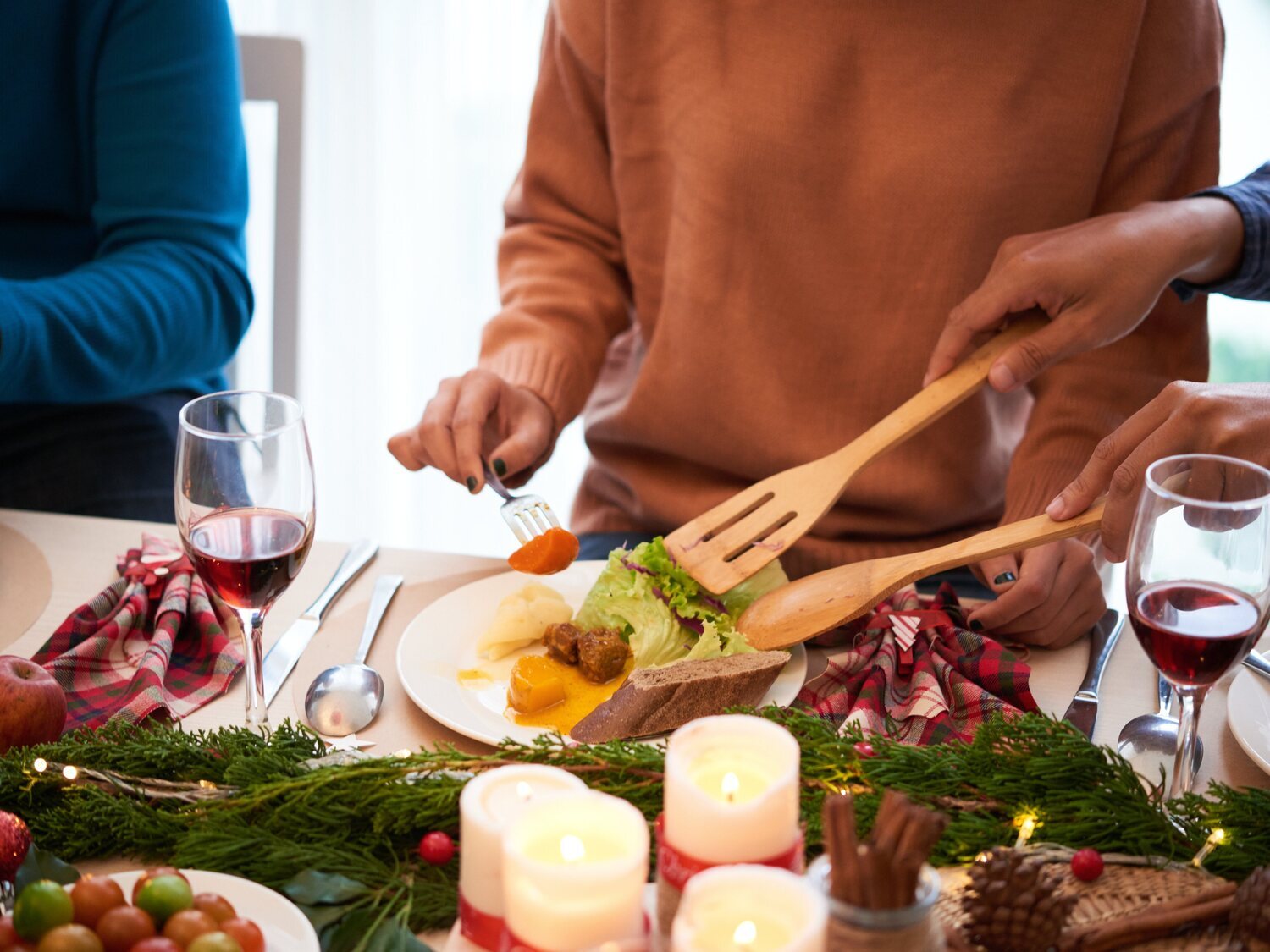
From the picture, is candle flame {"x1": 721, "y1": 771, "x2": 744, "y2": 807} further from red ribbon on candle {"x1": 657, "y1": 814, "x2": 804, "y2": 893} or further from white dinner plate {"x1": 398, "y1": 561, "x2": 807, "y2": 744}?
white dinner plate {"x1": 398, "y1": 561, "x2": 807, "y2": 744}

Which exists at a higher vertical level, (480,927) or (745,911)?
(745,911)

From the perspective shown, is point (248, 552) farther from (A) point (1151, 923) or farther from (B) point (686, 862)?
(A) point (1151, 923)

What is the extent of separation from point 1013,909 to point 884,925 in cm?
13

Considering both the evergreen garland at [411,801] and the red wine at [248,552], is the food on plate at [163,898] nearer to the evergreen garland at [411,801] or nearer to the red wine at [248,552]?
the evergreen garland at [411,801]

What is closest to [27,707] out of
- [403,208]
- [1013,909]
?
[1013,909]

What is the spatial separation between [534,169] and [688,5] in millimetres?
336

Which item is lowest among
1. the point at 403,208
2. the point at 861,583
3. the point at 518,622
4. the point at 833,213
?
the point at 403,208

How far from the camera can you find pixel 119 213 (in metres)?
1.82

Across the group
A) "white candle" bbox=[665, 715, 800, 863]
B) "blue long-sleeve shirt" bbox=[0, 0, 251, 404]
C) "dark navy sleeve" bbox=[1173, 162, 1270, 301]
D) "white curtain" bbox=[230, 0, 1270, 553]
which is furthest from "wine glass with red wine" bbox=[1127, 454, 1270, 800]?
"white curtain" bbox=[230, 0, 1270, 553]

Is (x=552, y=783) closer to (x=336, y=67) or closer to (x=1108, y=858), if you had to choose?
(x=1108, y=858)

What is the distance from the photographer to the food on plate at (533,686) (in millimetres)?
1101

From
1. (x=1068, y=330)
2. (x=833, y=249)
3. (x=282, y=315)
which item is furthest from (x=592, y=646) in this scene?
(x=282, y=315)

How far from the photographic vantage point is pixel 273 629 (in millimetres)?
1256

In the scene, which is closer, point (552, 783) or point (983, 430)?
point (552, 783)
